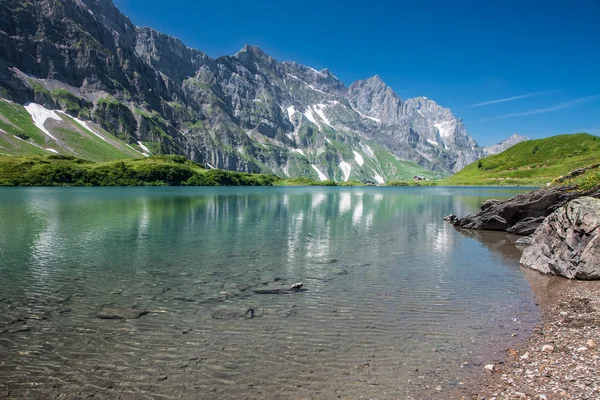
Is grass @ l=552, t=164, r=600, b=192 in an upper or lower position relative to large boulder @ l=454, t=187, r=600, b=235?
upper

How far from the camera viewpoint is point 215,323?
1934cm

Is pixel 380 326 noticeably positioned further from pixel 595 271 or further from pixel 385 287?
pixel 595 271

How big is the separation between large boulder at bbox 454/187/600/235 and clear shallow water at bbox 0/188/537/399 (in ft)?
51.6

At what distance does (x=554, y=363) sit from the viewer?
13984mm

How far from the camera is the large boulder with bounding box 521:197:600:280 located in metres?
27.3

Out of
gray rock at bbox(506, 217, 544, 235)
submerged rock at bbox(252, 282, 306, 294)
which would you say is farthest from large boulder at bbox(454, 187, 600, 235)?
submerged rock at bbox(252, 282, 306, 294)

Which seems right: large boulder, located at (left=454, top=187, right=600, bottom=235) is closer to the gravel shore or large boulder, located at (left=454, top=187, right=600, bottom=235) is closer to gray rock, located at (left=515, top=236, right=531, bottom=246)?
gray rock, located at (left=515, top=236, right=531, bottom=246)

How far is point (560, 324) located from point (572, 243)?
13.5m

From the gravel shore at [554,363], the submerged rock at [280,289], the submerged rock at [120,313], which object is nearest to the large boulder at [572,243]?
the gravel shore at [554,363]

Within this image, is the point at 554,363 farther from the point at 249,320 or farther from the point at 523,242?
the point at 523,242

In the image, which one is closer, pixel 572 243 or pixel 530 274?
pixel 572 243

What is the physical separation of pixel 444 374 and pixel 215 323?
10.9 meters

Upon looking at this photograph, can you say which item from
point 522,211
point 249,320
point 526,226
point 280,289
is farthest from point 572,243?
point 522,211

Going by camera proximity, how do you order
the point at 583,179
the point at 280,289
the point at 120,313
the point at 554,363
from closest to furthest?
the point at 554,363, the point at 120,313, the point at 280,289, the point at 583,179
